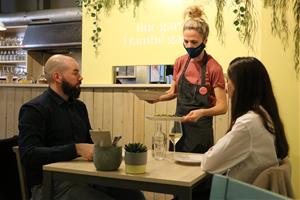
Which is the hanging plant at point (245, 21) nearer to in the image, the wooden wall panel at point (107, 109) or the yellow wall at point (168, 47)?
the yellow wall at point (168, 47)

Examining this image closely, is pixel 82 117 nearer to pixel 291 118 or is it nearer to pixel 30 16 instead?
pixel 291 118

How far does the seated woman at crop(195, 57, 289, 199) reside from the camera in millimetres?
1544

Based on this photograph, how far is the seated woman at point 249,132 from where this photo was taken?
1.54 metres

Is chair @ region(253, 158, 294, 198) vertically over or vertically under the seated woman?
under

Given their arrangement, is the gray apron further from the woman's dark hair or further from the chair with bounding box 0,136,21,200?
the chair with bounding box 0,136,21,200

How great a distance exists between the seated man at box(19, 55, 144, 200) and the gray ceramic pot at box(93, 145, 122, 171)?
262 millimetres

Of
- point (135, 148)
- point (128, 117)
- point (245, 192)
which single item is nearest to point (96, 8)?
point (128, 117)

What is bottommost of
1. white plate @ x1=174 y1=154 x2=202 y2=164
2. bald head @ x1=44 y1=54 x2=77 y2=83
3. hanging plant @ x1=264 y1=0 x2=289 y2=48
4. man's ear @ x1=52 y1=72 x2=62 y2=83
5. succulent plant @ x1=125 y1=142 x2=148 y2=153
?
white plate @ x1=174 y1=154 x2=202 y2=164

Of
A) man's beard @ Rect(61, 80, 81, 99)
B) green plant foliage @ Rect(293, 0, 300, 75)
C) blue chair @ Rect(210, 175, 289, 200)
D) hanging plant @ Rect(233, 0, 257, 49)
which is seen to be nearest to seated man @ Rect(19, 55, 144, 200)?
man's beard @ Rect(61, 80, 81, 99)

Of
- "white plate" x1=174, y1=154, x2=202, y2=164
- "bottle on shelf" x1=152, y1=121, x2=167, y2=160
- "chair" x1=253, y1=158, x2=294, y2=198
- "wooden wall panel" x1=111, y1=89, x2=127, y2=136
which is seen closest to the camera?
"chair" x1=253, y1=158, x2=294, y2=198

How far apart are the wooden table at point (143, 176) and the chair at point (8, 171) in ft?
2.28

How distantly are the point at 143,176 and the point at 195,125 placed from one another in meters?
0.87

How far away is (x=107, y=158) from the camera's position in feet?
5.43

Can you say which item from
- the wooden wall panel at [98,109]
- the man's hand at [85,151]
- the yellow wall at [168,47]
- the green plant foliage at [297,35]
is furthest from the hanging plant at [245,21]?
the man's hand at [85,151]
